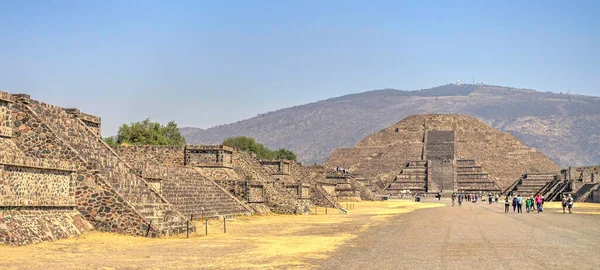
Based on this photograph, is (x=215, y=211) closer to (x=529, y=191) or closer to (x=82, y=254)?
(x=82, y=254)

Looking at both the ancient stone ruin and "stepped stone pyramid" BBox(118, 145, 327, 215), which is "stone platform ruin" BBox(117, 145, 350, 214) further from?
the ancient stone ruin

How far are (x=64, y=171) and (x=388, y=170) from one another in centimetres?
10548

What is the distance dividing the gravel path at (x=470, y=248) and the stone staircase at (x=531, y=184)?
68609 millimetres

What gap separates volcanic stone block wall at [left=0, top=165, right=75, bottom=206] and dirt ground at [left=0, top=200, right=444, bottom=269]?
151 cm

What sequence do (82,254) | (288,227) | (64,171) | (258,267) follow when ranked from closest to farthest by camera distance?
1. (258,267)
2. (82,254)
3. (64,171)
4. (288,227)

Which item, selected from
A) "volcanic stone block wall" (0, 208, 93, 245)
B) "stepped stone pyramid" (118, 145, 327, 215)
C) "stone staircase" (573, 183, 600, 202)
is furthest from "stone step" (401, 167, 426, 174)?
"volcanic stone block wall" (0, 208, 93, 245)

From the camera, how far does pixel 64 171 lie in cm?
2681

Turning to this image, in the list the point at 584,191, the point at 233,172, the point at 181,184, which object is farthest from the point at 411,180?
the point at 181,184

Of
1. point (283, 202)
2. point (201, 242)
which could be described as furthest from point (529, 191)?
point (201, 242)

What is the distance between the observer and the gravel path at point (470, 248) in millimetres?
20875

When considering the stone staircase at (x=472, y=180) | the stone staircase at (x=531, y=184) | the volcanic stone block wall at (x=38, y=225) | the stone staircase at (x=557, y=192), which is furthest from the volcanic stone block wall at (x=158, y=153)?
the stone staircase at (x=472, y=180)

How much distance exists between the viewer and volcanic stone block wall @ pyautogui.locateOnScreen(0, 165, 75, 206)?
2353 centimetres

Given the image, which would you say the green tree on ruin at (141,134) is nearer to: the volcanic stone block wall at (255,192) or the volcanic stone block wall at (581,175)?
the volcanic stone block wall at (255,192)

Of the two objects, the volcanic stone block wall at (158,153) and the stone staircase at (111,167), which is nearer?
the stone staircase at (111,167)
